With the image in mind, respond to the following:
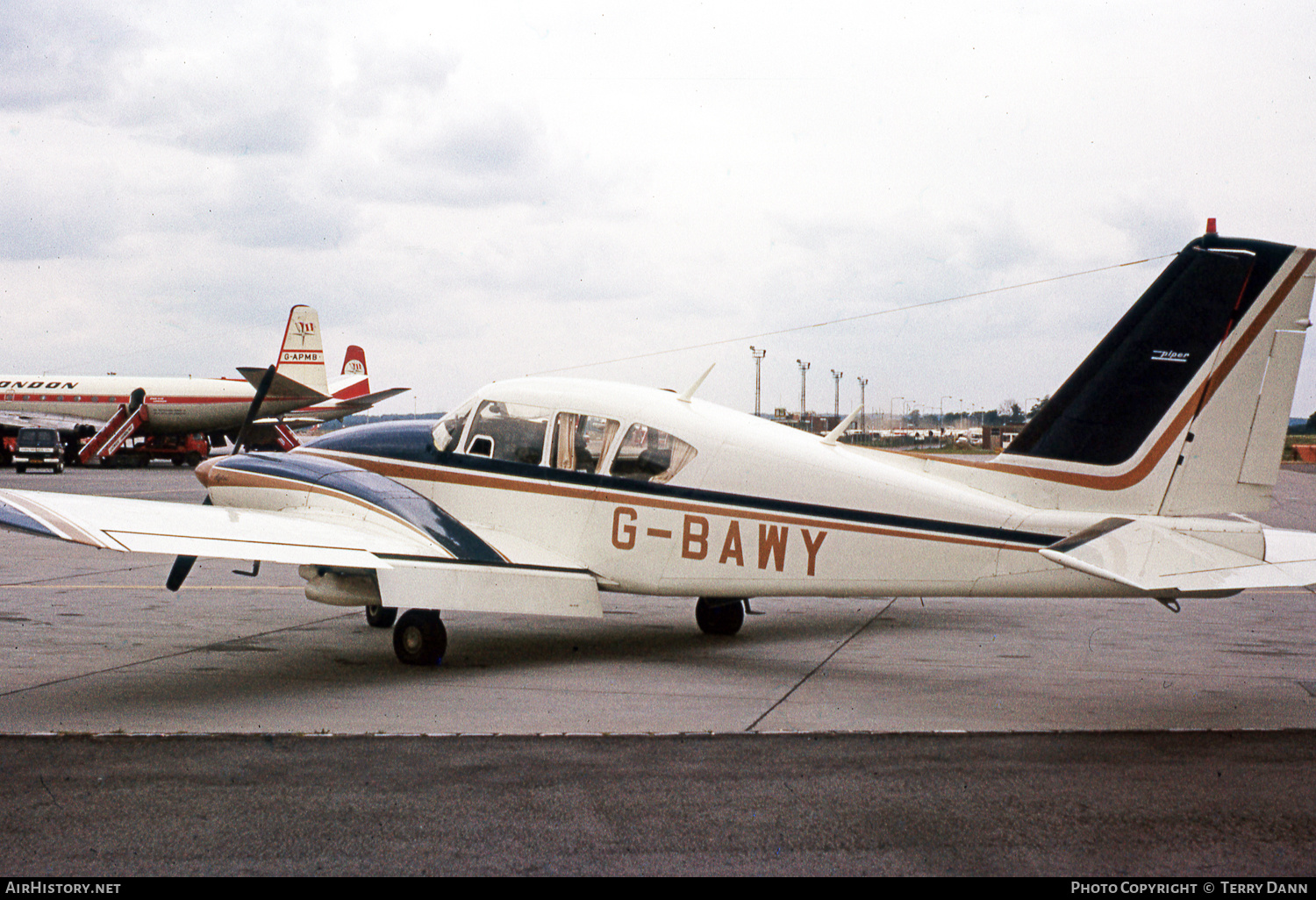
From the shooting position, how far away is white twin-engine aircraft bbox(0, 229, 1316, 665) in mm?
8406

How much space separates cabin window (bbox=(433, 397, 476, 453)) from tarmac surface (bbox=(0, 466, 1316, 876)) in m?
1.98

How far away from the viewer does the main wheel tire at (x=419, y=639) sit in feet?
32.4

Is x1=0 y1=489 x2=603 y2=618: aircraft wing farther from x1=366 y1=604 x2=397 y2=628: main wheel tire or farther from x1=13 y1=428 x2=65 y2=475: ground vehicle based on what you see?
x1=13 y1=428 x2=65 y2=475: ground vehicle

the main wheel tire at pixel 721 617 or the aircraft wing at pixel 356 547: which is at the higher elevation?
the aircraft wing at pixel 356 547

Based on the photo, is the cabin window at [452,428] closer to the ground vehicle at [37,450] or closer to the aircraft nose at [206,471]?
the aircraft nose at [206,471]

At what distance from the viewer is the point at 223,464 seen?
36.5ft

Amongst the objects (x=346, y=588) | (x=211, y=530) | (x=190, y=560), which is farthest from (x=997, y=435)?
(x=211, y=530)

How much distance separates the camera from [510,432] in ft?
35.1

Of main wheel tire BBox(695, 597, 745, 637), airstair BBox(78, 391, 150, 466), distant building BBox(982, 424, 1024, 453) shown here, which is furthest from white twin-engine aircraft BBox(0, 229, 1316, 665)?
distant building BBox(982, 424, 1024, 453)

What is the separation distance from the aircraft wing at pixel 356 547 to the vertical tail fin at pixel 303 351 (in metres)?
42.4

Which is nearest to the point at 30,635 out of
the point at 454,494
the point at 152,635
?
the point at 152,635

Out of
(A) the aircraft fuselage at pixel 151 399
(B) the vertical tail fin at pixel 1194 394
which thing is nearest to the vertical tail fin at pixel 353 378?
(A) the aircraft fuselage at pixel 151 399

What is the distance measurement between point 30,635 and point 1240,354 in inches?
440
